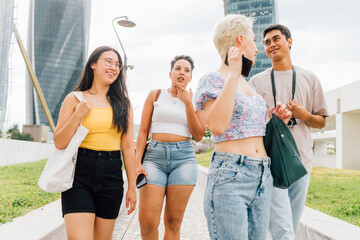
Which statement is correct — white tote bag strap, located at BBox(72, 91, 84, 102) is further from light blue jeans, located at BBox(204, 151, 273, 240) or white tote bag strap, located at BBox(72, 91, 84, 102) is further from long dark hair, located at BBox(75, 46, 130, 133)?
light blue jeans, located at BBox(204, 151, 273, 240)

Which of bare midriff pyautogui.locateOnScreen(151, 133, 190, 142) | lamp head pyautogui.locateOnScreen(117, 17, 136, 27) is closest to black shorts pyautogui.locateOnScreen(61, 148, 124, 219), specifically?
bare midriff pyautogui.locateOnScreen(151, 133, 190, 142)

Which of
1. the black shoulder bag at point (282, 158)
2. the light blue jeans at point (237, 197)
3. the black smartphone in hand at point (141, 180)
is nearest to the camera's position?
the light blue jeans at point (237, 197)

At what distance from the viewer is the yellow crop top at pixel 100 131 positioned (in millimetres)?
2697

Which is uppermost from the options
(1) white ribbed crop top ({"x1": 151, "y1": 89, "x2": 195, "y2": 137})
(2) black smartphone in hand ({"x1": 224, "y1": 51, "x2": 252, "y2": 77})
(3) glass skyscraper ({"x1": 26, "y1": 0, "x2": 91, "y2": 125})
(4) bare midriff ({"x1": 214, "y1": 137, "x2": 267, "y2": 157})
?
(3) glass skyscraper ({"x1": 26, "y1": 0, "x2": 91, "y2": 125})

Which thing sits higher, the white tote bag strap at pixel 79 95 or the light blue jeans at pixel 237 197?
the white tote bag strap at pixel 79 95

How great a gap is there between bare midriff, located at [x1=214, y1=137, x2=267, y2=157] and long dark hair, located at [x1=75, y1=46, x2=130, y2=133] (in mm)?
1161

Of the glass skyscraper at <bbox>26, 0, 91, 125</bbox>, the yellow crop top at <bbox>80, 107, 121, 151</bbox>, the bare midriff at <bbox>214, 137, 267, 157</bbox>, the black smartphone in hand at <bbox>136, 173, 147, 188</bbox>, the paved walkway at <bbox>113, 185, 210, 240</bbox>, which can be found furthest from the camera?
the glass skyscraper at <bbox>26, 0, 91, 125</bbox>

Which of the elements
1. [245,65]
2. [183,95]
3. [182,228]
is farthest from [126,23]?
[245,65]

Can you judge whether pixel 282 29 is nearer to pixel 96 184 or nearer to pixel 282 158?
pixel 282 158

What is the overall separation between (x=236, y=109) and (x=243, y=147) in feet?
0.74

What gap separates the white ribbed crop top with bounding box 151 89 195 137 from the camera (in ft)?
11.1

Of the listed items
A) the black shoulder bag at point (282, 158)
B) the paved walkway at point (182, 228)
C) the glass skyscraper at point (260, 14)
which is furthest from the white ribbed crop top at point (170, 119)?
the glass skyscraper at point (260, 14)

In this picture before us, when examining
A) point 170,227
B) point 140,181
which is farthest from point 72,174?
point 170,227

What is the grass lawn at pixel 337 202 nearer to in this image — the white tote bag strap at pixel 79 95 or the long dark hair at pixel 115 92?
the long dark hair at pixel 115 92
